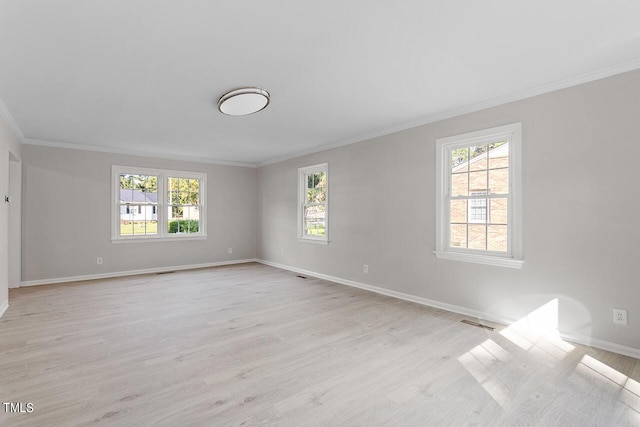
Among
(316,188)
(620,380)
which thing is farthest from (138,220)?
(620,380)

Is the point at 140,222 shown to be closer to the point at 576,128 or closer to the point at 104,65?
the point at 104,65

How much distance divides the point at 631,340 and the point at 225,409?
330 cm

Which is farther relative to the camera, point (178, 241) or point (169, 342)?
point (178, 241)

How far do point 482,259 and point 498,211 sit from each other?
57cm

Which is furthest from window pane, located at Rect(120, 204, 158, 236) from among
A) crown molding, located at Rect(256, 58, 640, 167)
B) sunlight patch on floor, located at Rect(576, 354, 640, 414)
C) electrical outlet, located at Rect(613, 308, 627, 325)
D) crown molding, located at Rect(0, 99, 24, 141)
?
electrical outlet, located at Rect(613, 308, 627, 325)

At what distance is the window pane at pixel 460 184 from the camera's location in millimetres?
3939

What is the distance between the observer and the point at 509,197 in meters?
3.49

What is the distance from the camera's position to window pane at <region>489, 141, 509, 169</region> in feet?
11.7

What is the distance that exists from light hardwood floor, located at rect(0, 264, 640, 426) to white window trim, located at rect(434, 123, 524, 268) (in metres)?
0.74

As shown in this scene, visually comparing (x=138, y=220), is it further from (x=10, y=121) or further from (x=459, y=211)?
(x=459, y=211)

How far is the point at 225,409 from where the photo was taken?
1979mm

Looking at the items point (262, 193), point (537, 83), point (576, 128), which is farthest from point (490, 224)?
point (262, 193)

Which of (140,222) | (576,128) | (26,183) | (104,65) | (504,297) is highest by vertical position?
(104,65)

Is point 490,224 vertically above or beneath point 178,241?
above
